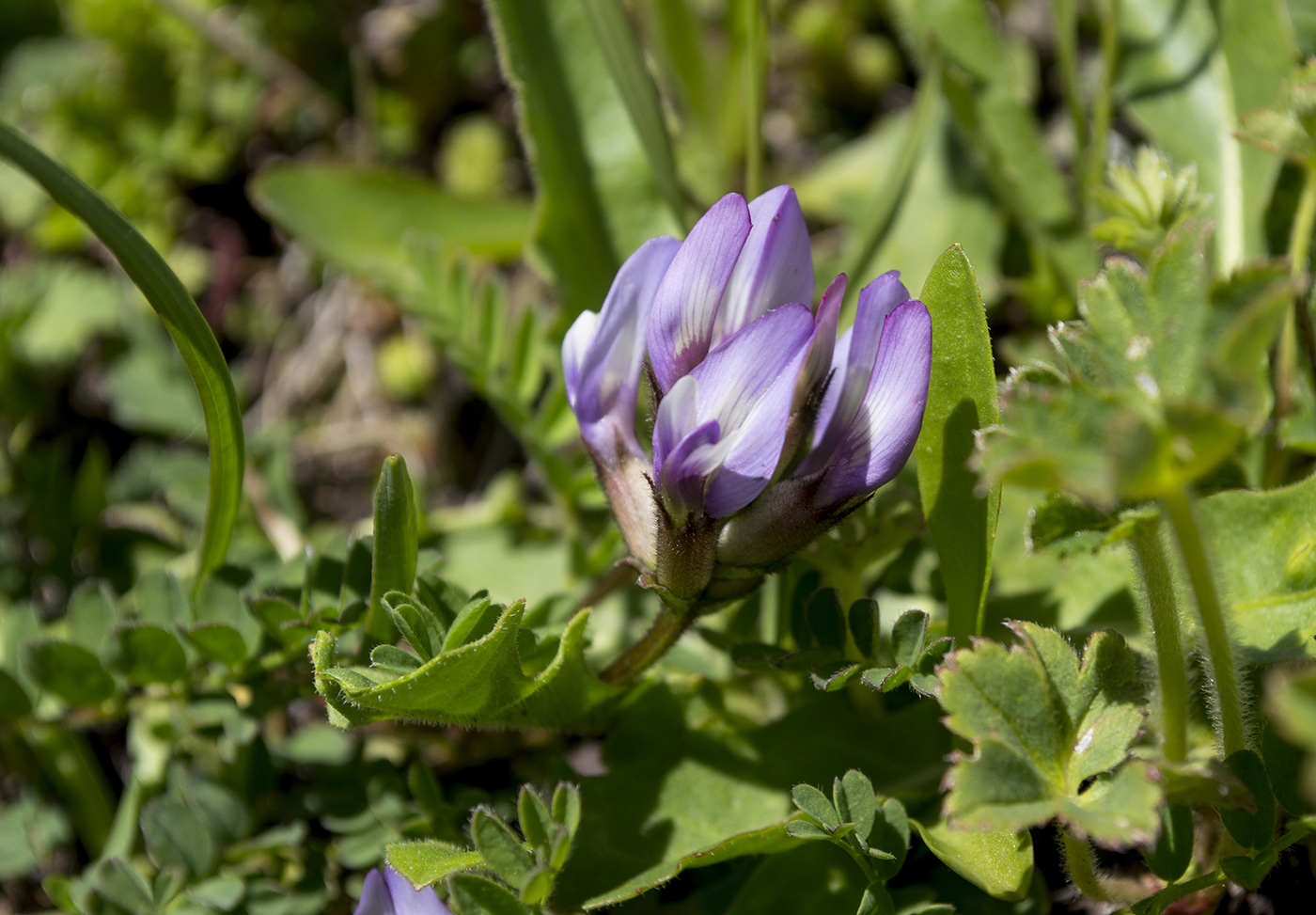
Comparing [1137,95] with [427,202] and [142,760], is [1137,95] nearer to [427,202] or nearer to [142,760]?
[427,202]

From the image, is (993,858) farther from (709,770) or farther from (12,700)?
(12,700)

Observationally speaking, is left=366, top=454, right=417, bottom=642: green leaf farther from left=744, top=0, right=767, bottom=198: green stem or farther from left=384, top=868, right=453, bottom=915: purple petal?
left=744, top=0, right=767, bottom=198: green stem

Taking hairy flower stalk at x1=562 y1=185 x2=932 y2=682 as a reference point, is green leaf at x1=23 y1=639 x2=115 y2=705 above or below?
below

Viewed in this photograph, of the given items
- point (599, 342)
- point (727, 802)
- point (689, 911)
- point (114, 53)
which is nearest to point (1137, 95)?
point (599, 342)

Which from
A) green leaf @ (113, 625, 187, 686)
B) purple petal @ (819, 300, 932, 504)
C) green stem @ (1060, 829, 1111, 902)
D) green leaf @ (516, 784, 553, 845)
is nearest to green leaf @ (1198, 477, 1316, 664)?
green stem @ (1060, 829, 1111, 902)

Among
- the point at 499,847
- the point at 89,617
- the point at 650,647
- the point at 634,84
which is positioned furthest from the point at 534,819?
the point at 634,84

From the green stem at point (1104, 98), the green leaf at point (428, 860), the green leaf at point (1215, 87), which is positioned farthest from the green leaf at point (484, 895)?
the green leaf at point (1215, 87)
